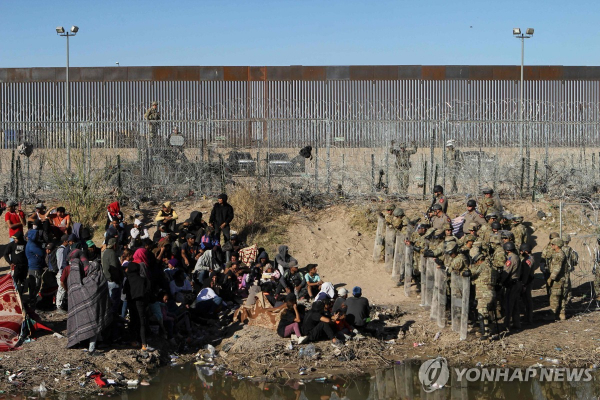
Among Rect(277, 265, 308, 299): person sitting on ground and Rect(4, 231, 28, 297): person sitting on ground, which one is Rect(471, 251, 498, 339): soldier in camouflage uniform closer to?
Rect(277, 265, 308, 299): person sitting on ground

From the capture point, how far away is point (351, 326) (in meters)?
11.5

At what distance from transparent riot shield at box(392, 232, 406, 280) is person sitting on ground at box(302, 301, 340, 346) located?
11.0ft

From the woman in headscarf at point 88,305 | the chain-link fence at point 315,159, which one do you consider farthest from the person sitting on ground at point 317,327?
the chain-link fence at point 315,159

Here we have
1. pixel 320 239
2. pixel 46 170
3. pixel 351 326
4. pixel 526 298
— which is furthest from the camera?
pixel 46 170

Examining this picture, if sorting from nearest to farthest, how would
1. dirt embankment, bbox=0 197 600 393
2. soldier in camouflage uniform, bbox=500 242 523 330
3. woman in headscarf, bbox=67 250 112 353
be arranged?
dirt embankment, bbox=0 197 600 393 < woman in headscarf, bbox=67 250 112 353 < soldier in camouflage uniform, bbox=500 242 523 330

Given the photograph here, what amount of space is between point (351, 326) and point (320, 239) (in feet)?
17.1

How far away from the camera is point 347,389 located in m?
9.85

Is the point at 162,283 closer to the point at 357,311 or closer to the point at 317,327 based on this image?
the point at 317,327

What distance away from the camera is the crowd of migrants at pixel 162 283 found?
1036 cm

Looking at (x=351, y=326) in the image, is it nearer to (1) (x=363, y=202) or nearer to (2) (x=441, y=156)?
(1) (x=363, y=202)

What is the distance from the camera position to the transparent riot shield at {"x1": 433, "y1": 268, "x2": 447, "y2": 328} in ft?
37.8

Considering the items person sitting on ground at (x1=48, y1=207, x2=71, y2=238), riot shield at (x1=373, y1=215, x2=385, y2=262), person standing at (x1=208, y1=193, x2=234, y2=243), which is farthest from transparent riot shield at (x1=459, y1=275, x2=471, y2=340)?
person sitting on ground at (x1=48, y1=207, x2=71, y2=238)

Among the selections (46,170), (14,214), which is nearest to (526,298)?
(14,214)

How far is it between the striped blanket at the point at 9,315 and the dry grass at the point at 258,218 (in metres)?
6.45
